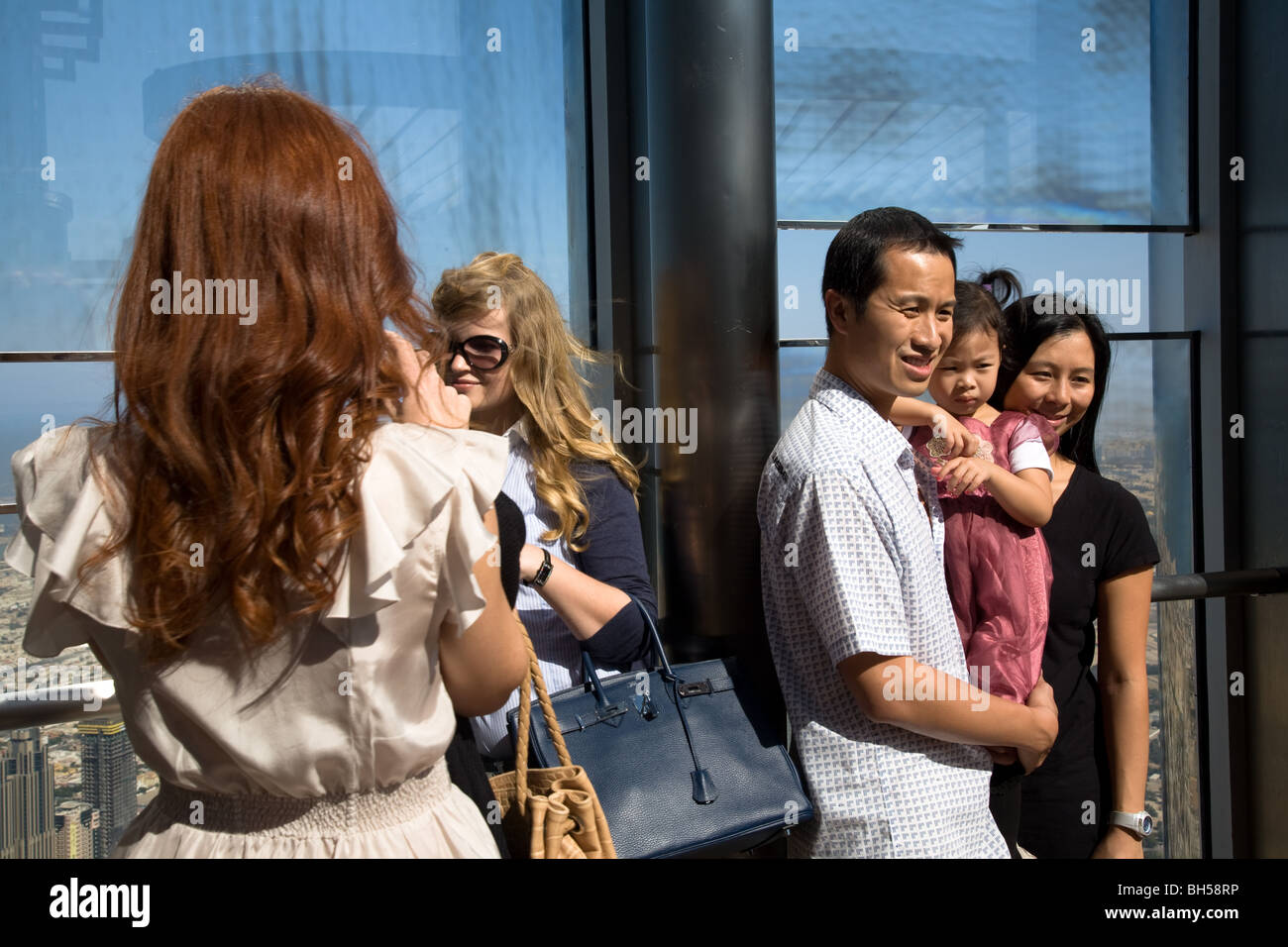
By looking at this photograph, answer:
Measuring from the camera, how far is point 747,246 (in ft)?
7.24

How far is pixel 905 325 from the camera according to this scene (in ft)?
6.46

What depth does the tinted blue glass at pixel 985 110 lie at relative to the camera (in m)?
2.90

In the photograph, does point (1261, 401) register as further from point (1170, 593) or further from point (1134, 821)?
point (1134, 821)

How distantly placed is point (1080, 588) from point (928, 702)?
66 cm

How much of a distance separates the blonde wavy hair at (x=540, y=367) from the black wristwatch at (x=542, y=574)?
0.21m

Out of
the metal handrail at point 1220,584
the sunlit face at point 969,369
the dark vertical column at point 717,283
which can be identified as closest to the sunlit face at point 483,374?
the dark vertical column at point 717,283

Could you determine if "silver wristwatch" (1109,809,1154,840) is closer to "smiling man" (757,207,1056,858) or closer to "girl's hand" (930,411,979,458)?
"smiling man" (757,207,1056,858)

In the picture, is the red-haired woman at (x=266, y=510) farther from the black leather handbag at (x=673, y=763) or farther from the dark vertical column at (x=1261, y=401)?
the dark vertical column at (x=1261, y=401)

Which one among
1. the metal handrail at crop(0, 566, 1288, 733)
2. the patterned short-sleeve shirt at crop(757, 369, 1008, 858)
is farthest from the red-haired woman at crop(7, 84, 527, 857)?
the patterned short-sleeve shirt at crop(757, 369, 1008, 858)

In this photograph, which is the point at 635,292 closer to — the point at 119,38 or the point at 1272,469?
the point at 119,38

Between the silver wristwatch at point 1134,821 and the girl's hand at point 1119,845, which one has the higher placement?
the silver wristwatch at point 1134,821

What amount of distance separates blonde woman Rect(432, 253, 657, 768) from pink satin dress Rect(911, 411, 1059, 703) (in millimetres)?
671

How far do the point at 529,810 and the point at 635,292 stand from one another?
1606 millimetres
